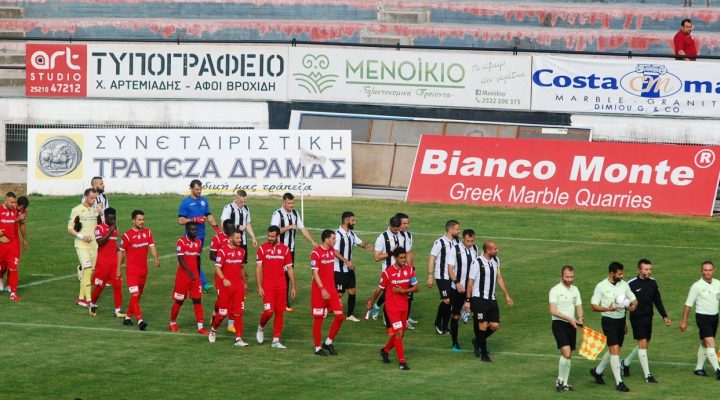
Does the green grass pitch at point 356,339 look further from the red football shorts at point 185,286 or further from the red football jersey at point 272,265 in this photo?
the red football jersey at point 272,265

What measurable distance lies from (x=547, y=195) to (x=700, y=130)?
522 centimetres

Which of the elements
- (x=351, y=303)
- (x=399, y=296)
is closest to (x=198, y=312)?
(x=351, y=303)

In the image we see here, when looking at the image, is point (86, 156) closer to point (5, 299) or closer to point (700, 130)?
point (5, 299)

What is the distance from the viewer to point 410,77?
39656 millimetres

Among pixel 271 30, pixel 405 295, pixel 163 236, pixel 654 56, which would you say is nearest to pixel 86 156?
pixel 163 236

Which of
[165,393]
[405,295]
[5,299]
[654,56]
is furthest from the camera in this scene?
[654,56]

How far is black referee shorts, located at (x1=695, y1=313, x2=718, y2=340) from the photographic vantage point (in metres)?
20.6

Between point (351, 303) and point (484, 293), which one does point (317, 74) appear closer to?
point (351, 303)

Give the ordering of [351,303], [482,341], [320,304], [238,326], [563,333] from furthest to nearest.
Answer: [351,303] → [238,326] → [320,304] → [482,341] → [563,333]

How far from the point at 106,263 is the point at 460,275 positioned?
6.78 metres

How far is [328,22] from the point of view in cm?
4734

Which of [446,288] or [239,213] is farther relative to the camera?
[239,213]

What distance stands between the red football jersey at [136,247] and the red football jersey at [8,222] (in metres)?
3.75

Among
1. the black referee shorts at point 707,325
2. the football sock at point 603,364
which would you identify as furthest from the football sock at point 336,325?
the black referee shorts at point 707,325
